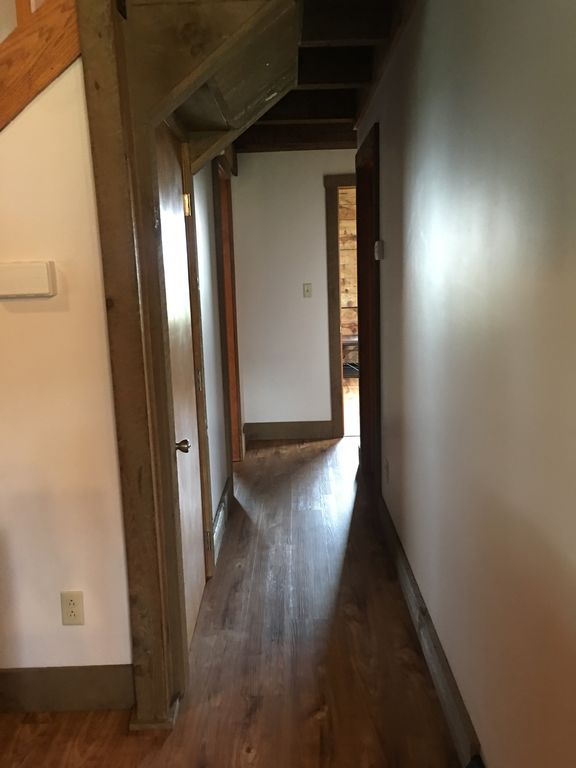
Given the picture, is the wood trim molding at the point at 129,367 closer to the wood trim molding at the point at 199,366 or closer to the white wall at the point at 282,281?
the wood trim molding at the point at 199,366

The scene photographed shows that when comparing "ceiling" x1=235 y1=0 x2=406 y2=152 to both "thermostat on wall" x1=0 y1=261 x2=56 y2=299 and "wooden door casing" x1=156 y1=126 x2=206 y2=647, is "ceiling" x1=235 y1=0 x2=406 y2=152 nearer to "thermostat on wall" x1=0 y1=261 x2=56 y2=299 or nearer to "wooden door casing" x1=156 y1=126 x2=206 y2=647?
"wooden door casing" x1=156 y1=126 x2=206 y2=647

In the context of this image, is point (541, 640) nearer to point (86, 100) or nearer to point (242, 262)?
point (86, 100)

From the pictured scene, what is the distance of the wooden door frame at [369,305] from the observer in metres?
3.26

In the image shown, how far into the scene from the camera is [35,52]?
164 centimetres

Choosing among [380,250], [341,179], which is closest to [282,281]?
[341,179]

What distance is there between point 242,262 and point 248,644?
10.3 feet

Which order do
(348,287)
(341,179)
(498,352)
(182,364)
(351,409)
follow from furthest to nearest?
(348,287) < (351,409) < (341,179) < (182,364) < (498,352)

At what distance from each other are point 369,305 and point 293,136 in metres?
1.49

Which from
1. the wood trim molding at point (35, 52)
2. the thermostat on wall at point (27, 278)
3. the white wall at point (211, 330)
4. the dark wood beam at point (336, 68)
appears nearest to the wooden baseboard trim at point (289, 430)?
the white wall at point (211, 330)

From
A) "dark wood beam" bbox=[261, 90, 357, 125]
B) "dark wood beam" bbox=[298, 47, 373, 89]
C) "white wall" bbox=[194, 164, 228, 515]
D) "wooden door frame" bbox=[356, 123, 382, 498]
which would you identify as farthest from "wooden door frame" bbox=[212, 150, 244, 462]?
"wooden door frame" bbox=[356, 123, 382, 498]

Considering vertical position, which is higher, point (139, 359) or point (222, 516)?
point (139, 359)

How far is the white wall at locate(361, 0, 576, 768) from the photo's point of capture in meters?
1.07

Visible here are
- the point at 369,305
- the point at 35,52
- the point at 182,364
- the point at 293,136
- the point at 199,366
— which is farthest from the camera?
the point at 293,136

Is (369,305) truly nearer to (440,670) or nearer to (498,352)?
(440,670)
